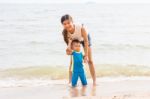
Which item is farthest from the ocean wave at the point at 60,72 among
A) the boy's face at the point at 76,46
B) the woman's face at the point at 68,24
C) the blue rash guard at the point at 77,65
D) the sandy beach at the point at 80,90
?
the woman's face at the point at 68,24

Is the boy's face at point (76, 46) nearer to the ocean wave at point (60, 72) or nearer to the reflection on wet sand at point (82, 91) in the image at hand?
the reflection on wet sand at point (82, 91)

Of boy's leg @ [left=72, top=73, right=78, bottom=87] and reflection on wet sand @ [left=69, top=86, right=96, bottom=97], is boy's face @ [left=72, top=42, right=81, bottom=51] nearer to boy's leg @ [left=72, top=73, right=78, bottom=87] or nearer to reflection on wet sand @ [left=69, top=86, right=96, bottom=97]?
boy's leg @ [left=72, top=73, right=78, bottom=87]

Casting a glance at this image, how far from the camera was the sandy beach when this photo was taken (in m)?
6.81

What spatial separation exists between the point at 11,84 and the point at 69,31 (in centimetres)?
278

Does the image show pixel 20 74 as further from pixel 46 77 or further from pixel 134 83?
pixel 134 83

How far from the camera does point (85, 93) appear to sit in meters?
6.84

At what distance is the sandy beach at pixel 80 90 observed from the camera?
6809mm

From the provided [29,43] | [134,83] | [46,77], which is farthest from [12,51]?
[134,83]

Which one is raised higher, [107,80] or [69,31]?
[69,31]

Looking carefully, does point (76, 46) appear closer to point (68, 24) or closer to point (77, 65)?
point (77, 65)

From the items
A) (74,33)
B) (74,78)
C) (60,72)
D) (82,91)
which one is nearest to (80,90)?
(82,91)

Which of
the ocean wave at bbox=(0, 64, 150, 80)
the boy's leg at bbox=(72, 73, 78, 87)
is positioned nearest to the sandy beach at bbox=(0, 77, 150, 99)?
the boy's leg at bbox=(72, 73, 78, 87)

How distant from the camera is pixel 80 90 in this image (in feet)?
23.2

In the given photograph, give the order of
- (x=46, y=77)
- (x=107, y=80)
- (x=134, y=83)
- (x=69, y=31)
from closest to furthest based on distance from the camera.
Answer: (x=69, y=31) < (x=134, y=83) < (x=107, y=80) < (x=46, y=77)
